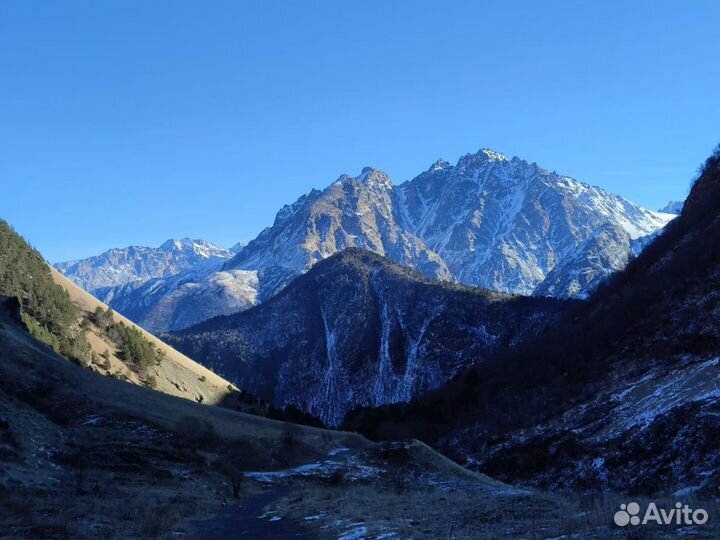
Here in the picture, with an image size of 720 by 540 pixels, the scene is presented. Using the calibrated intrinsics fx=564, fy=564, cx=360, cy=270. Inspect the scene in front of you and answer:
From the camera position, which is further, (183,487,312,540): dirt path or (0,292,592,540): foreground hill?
(183,487,312,540): dirt path

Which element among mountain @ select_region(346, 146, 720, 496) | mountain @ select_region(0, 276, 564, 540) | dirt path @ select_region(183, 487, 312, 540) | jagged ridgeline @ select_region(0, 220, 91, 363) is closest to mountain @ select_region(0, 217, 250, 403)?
jagged ridgeline @ select_region(0, 220, 91, 363)

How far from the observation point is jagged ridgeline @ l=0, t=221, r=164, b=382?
316ft

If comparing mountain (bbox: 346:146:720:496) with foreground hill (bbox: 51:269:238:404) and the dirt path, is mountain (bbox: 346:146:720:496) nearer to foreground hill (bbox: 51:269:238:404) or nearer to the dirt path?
the dirt path

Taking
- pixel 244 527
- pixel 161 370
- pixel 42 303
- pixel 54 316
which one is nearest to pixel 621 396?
pixel 244 527

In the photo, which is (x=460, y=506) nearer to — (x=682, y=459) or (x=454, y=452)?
(x=682, y=459)

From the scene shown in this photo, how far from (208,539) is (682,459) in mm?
34826

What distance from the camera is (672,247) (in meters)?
110

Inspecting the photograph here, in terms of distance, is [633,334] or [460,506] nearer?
[460,506]

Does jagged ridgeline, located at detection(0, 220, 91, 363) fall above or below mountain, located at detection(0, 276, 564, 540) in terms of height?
above

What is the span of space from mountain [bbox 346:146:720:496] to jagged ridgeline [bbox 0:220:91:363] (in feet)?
199

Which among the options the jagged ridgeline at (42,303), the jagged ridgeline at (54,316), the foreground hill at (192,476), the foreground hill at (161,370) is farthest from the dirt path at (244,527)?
the foreground hill at (161,370)

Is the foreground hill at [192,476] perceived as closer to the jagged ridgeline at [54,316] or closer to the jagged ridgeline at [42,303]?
the jagged ridgeline at [42,303]

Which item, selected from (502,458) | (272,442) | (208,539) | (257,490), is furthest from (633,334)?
(208,539)

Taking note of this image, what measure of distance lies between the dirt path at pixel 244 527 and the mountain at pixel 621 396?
15.1 metres
